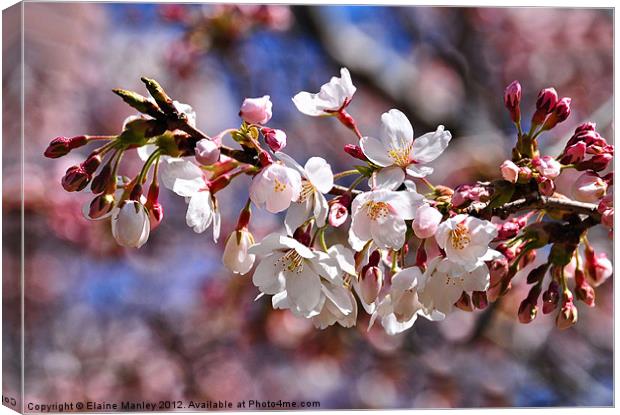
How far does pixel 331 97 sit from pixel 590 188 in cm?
39

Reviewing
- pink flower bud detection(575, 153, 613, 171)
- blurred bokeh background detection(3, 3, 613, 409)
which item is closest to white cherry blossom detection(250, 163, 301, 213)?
pink flower bud detection(575, 153, 613, 171)

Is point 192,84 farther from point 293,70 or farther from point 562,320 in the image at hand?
point 562,320

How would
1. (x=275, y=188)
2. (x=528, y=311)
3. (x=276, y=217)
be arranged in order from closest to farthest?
(x=275, y=188) < (x=528, y=311) < (x=276, y=217)

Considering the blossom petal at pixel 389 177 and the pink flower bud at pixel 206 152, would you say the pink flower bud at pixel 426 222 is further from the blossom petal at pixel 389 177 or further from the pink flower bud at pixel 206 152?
the pink flower bud at pixel 206 152

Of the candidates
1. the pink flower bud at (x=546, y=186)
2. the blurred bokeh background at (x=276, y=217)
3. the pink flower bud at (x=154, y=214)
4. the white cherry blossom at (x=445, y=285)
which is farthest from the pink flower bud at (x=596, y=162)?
the blurred bokeh background at (x=276, y=217)

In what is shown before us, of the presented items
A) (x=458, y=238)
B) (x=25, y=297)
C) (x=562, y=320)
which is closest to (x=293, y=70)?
(x=25, y=297)

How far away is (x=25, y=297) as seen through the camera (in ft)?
6.93

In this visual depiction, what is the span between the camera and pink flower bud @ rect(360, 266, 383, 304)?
42.3 inches

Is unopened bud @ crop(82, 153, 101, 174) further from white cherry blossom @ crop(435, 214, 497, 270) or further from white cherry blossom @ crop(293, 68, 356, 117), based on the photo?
white cherry blossom @ crop(435, 214, 497, 270)

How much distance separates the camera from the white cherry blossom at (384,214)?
980 millimetres

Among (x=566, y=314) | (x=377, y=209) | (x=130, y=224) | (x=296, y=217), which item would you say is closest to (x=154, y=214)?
(x=130, y=224)

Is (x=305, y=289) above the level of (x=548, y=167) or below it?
below

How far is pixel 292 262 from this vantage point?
42.0 inches

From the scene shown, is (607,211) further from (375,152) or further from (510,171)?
(375,152)
